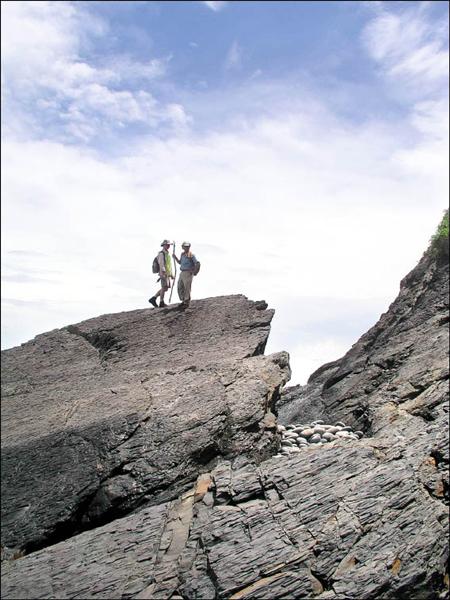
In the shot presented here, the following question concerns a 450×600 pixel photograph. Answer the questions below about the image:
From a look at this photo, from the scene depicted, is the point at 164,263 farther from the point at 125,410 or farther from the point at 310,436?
the point at 310,436

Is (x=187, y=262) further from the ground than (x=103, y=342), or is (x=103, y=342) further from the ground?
(x=187, y=262)

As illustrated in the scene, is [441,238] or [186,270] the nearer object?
[186,270]

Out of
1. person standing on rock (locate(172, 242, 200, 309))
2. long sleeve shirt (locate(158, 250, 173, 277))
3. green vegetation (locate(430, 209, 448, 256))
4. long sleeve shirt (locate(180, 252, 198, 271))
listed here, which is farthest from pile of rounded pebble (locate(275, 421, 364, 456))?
green vegetation (locate(430, 209, 448, 256))

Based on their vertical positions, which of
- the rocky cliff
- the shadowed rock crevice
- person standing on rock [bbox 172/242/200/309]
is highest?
person standing on rock [bbox 172/242/200/309]

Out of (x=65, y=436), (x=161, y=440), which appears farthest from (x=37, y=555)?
(x=161, y=440)

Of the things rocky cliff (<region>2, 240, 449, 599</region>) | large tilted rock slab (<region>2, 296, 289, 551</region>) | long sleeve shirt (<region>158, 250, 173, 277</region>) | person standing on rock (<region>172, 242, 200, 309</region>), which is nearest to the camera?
rocky cliff (<region>2, 240, 449, 599</region>)

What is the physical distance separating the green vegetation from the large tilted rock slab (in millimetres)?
7607

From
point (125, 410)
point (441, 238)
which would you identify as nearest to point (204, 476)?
point (125, 410)

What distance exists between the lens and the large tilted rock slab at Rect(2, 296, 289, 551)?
1240 centimetres

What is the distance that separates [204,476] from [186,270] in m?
8.83

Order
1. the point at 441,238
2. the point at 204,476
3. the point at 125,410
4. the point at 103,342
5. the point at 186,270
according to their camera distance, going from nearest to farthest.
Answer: the point at 204,476 < the point at 125,410 < the point at 103,342 < the point at 186,270 < the point at 441,238

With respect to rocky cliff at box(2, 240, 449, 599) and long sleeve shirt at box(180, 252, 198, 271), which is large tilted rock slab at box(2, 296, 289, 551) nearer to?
rocky cliff at box(2, 240, 449, 599)

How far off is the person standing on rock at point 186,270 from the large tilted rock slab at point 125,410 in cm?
81

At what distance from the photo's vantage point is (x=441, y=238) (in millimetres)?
21109
